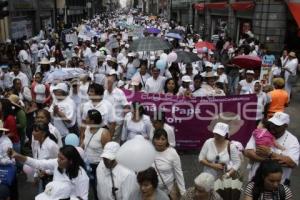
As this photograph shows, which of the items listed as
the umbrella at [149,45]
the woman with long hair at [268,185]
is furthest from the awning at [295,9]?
the woman with long hair at [268,185]

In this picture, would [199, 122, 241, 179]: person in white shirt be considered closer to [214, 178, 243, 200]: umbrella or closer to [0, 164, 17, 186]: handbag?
[214, 178, 243, 200]: umbrella

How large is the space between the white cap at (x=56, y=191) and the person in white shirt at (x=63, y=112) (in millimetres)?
2645

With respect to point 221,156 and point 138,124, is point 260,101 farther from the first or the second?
point 221,156

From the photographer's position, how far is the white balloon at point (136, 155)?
3848mm

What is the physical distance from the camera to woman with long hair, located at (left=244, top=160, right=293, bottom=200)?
3.60 meters

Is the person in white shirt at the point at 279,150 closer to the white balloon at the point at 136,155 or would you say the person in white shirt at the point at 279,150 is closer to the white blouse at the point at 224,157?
the white blouse at the point at 224,157

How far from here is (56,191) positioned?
4.00 metres

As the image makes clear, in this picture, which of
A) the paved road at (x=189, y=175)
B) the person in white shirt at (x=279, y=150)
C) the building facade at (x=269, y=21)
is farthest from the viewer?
the building facade at (x=269, y=21)

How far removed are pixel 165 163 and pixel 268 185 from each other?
1.44m

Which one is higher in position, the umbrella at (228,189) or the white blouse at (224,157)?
the white blouse at (224,157)

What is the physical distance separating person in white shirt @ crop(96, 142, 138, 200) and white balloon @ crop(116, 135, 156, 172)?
1.42 ft

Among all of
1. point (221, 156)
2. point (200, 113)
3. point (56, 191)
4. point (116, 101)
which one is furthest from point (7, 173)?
point (200, 113)

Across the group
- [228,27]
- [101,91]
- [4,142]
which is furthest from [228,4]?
[4,142]

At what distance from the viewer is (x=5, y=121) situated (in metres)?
6.35
